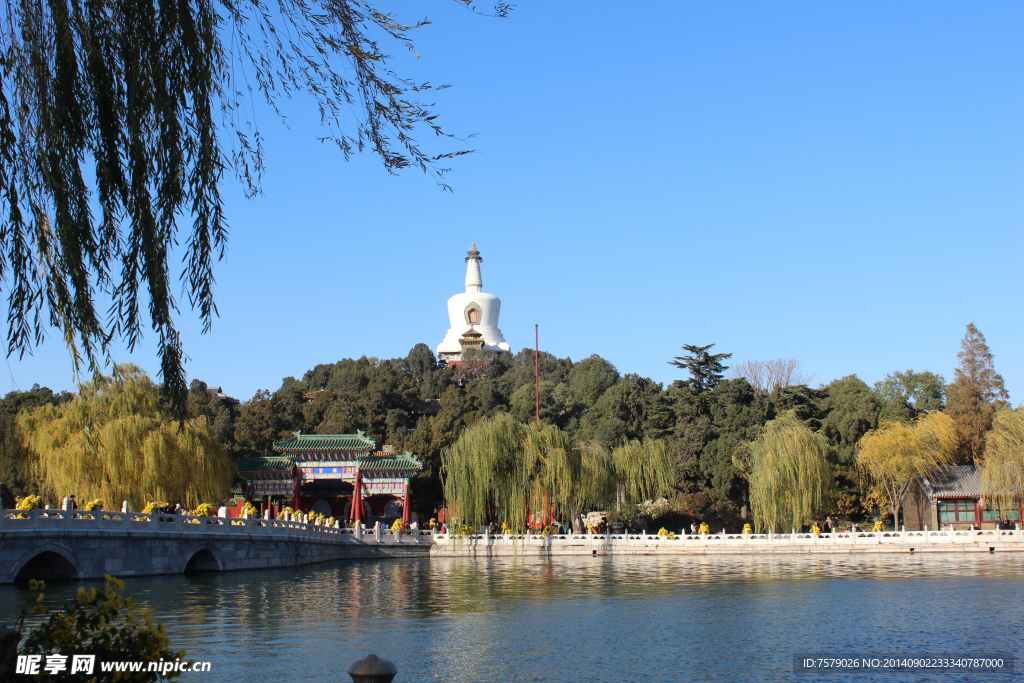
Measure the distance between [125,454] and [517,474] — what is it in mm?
10866

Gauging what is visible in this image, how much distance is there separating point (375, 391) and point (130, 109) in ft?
139

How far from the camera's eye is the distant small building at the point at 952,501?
30.5 m

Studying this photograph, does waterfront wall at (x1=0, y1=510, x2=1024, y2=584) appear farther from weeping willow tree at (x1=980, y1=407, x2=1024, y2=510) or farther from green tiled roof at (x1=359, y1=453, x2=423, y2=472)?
green tiled roof at (x1=359, y1=453, x2=423, y2=472)

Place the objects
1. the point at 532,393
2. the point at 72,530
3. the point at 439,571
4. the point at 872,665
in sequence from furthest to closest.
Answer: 1. the point at 532,393
2. the point at 439,571
3. the point at 72,530
4. the point at 872,665

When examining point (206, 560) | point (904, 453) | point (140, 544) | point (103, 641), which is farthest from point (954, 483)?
point (103, 641)

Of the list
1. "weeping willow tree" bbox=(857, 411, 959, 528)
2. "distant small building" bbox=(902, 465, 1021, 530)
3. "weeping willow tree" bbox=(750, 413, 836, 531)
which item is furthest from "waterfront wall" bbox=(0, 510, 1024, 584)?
"distant small building" bbox=(902, 465, 1021, 530)

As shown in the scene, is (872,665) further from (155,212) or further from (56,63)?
(56,63)

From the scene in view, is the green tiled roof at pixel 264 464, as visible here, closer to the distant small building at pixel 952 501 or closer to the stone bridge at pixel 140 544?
the stone bridge at pixel 140 544

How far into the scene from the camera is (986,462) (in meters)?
28.3

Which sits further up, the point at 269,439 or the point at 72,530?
the point at 269,439

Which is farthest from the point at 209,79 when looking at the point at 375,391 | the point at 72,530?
the point at 375,391

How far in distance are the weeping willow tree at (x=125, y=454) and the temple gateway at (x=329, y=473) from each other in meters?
5.83

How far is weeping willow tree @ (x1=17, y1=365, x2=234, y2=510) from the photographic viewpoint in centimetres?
2330

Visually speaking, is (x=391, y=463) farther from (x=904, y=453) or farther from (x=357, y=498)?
(x=904, y=453)
